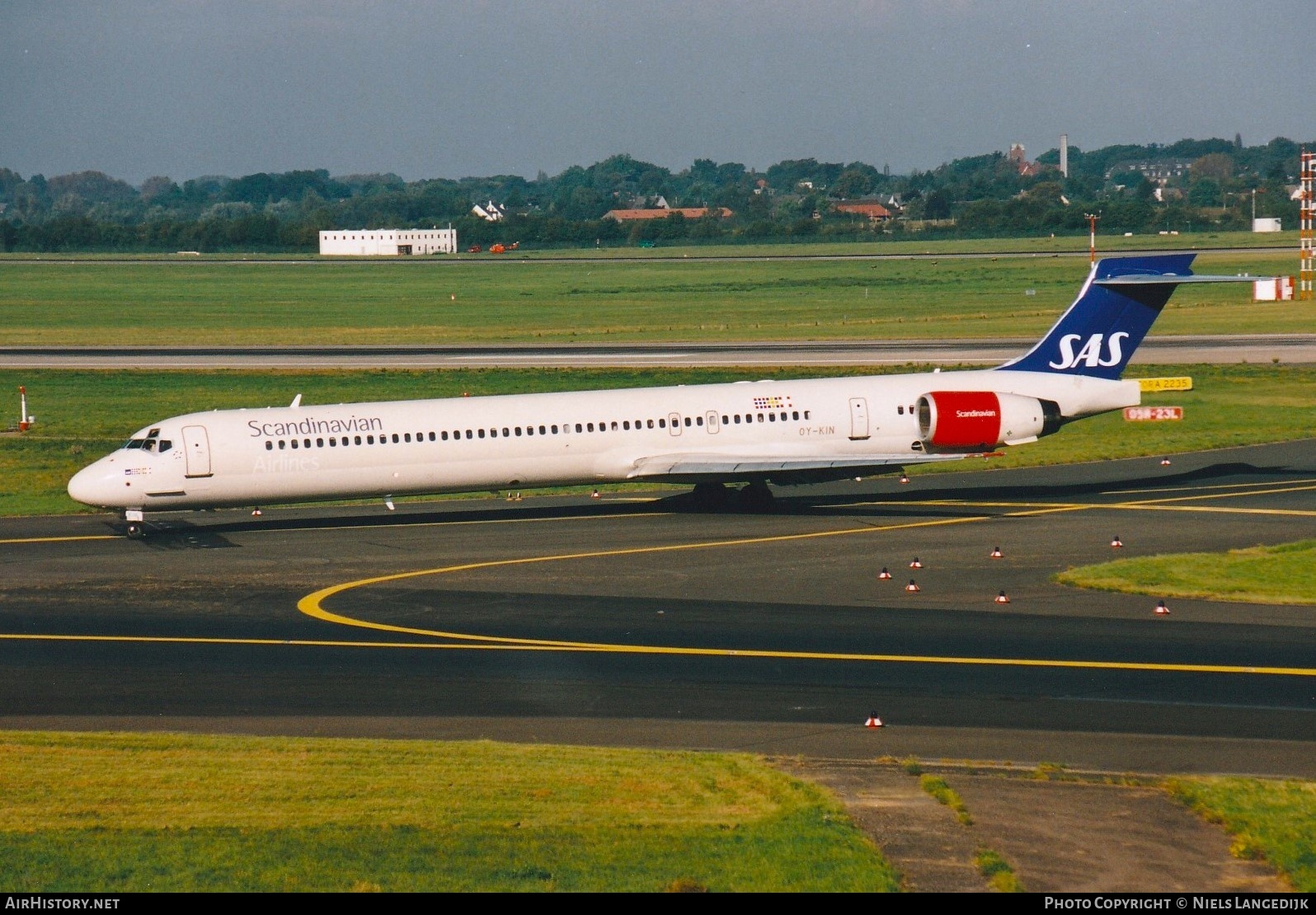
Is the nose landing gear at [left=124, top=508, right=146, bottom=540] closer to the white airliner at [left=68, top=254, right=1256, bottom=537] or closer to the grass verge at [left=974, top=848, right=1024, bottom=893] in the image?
the white airliner at [left=68, top=254, right=1256, bottom=537]

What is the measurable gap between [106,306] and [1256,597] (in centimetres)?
11059

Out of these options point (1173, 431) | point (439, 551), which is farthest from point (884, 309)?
point (439, 551)

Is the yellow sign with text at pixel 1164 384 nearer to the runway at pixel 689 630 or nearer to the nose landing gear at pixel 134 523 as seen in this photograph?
the runway at pixel 689 630

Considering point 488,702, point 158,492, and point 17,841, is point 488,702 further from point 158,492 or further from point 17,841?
point 158,492

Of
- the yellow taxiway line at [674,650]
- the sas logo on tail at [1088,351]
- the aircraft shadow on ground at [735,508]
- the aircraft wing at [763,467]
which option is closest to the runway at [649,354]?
the aircraft shadow on ground at [735,508]

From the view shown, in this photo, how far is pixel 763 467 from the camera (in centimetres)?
3828

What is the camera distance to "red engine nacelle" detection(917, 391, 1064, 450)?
39.2 m

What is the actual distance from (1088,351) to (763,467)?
9989mm

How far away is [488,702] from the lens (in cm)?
2255

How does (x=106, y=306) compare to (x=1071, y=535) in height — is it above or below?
above

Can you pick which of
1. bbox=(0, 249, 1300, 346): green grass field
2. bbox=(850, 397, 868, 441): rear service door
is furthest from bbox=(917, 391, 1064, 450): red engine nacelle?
bbox=(0, 249, 1300, 346): green grass field

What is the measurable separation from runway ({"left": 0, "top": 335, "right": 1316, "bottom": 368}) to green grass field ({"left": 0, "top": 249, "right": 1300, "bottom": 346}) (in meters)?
5.04

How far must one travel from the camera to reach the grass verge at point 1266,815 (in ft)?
49.3

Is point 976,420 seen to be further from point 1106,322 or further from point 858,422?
point 1106,322
